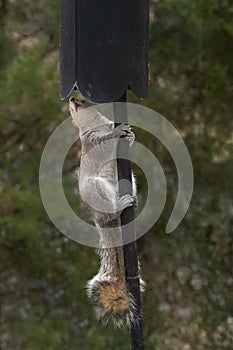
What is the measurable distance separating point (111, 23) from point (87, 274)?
1784mm

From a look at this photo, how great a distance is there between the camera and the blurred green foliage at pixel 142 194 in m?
2.91

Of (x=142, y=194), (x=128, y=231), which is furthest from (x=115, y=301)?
(x=142, y=194)

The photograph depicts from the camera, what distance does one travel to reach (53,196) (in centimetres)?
273

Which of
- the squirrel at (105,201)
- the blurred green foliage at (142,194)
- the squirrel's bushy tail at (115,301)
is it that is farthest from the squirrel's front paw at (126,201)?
the blurred green foliage at (142,194)

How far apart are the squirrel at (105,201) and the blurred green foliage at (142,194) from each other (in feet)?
4.30

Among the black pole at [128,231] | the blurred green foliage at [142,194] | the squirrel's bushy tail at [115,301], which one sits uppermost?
the blurred green foliage at [142,194]

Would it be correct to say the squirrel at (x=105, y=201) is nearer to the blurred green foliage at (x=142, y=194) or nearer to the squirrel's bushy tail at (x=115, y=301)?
the squirrel's bushy tail at (x=115, y=301)

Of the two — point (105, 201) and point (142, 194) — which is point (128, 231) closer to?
point (105, 201)

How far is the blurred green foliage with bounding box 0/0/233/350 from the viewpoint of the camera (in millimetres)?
2910

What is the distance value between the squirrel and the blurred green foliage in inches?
51.6

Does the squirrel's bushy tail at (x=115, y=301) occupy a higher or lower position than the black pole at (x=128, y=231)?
lower

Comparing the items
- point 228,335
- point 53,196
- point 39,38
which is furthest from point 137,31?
point 228,335

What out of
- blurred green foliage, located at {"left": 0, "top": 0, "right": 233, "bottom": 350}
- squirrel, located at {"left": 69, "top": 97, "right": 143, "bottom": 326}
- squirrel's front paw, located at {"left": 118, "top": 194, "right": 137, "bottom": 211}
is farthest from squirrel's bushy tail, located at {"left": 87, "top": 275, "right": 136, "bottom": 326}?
blurred green foliage, located at {"left": 0, "top": 0, "right": 233, "bottom": 350}

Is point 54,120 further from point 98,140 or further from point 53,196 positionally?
point 98,140
